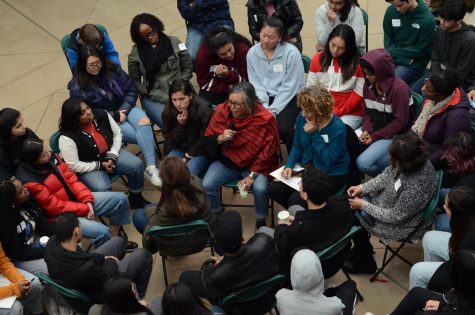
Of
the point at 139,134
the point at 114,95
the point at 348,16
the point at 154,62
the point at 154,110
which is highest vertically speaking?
the point at 348,16

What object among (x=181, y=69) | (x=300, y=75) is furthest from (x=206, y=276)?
(x=181, y=69)

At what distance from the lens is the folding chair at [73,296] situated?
3449 mm

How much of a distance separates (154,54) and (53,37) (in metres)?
2.98

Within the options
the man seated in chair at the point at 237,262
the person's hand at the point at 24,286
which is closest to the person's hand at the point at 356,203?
the man seated in chair at the point at 237,262

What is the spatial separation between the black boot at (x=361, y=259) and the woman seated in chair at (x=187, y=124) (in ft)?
4.88

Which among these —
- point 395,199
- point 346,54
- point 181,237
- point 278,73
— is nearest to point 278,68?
point 278,73

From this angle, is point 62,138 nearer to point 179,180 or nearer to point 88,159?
point 88,159

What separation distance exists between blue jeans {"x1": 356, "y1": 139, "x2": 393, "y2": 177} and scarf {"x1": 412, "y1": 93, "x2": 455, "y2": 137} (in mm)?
256

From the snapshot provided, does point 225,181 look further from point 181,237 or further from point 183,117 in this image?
point 181,237

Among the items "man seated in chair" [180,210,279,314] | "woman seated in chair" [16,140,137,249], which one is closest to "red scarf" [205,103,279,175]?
"woman seated in chair" [16,140,137,249]

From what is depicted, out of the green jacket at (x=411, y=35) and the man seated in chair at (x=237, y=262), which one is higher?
the green jacket at (x=411, y=35)

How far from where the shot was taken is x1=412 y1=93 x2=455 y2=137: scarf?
4.23 m

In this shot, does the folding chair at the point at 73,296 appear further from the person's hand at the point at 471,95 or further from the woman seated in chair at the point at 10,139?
the person's hand at the point at 471,95

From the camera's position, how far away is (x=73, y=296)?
3484mm
